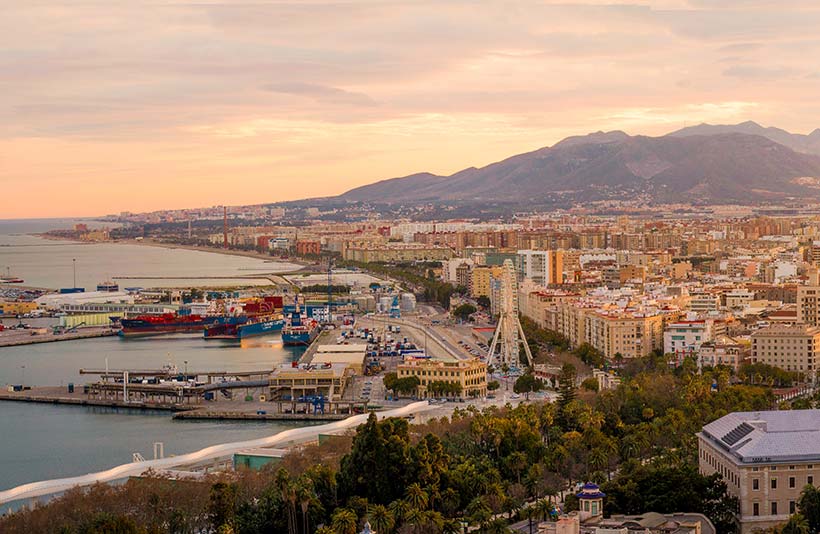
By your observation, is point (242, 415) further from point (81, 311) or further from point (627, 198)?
point (627, 198)

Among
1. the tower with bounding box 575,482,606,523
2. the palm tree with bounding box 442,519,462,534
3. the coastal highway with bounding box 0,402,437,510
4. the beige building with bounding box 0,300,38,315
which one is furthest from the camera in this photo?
the beige building with bounding box 0,300,38,315

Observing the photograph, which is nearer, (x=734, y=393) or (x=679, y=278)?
(x=734, y=393)

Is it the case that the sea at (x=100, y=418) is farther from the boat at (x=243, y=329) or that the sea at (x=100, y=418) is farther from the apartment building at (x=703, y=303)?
the apartment building at (x=703, y=303)

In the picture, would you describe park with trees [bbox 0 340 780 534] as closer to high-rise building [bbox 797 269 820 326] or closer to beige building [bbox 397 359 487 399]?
beige building [bbox 397 359 487 399]

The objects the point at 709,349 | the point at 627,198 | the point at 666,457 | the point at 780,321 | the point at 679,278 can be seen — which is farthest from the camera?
the point at 627,198

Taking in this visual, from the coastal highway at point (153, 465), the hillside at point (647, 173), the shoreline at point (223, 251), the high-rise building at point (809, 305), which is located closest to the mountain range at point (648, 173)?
the hillside at point (647, 173)

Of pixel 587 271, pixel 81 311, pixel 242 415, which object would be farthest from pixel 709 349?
pixel 81 311

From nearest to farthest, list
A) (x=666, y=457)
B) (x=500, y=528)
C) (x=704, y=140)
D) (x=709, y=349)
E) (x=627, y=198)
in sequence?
1. (x=500, y=528)
2. (x=666, y=457)
3. (x=709, y=349)
4. (x=627, y=198)
5. (x=704, y=140)

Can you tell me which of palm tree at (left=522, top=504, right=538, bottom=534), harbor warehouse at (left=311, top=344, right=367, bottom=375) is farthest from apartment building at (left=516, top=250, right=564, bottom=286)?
palm tree at (left=522, top=504, right=538, bottom=534)
